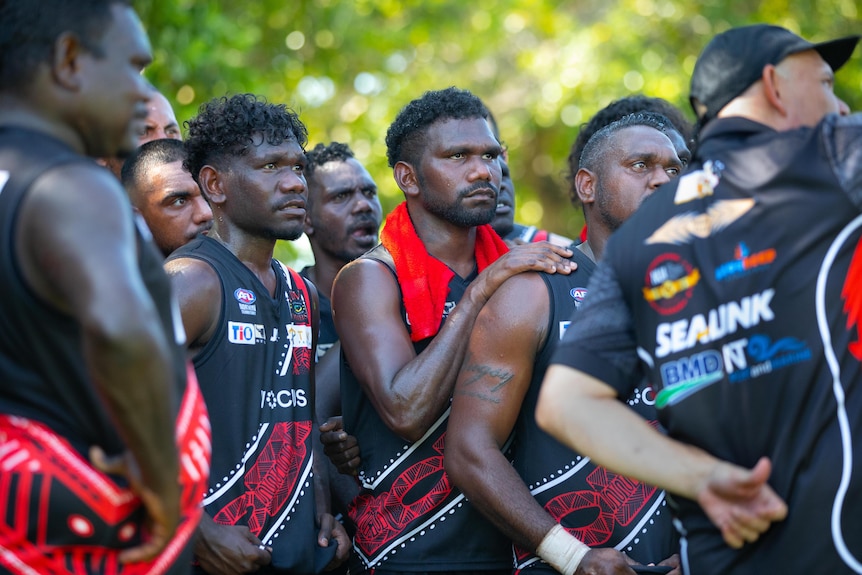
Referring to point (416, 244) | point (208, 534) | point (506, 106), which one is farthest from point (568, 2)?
point (208, 534)

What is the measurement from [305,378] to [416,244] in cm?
86

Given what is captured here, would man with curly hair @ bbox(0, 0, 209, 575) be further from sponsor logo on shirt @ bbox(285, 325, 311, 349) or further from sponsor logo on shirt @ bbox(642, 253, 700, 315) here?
sponsor logo on shirt @ bbox(285, 325, 311, 349)

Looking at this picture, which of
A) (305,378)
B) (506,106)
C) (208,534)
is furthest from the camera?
(506,106)

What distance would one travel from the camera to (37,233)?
2469 millimetres

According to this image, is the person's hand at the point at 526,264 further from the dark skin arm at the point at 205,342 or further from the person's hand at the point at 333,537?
the person's hand at the point at 333,537

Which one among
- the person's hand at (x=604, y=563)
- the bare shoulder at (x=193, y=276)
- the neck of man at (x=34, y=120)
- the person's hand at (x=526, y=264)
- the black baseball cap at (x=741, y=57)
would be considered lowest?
the person's hand at (x=604, y=563)

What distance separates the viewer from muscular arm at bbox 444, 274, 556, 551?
13.8ft

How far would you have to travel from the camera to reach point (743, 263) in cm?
301

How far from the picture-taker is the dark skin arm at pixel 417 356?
177 inches

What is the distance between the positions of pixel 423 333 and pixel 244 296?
82 centimetres

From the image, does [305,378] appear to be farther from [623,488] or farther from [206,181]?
[623,488]

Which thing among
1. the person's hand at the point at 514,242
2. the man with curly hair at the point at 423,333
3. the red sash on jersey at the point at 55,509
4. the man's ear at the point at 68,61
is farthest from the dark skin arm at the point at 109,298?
the person's hand at the point at 514,242

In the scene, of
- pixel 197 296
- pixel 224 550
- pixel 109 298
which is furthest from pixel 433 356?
pixel 109 298

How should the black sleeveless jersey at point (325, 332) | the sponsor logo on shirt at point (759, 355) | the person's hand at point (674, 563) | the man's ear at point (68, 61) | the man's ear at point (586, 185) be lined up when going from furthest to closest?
the black sleeveless jersey at point (325, 332)
the man's ear at point (586, 185)
the person's hand at point (674, 563)
the sponsor logo on shirt at point (759, 355)
the man's ear at point (68, 61)
